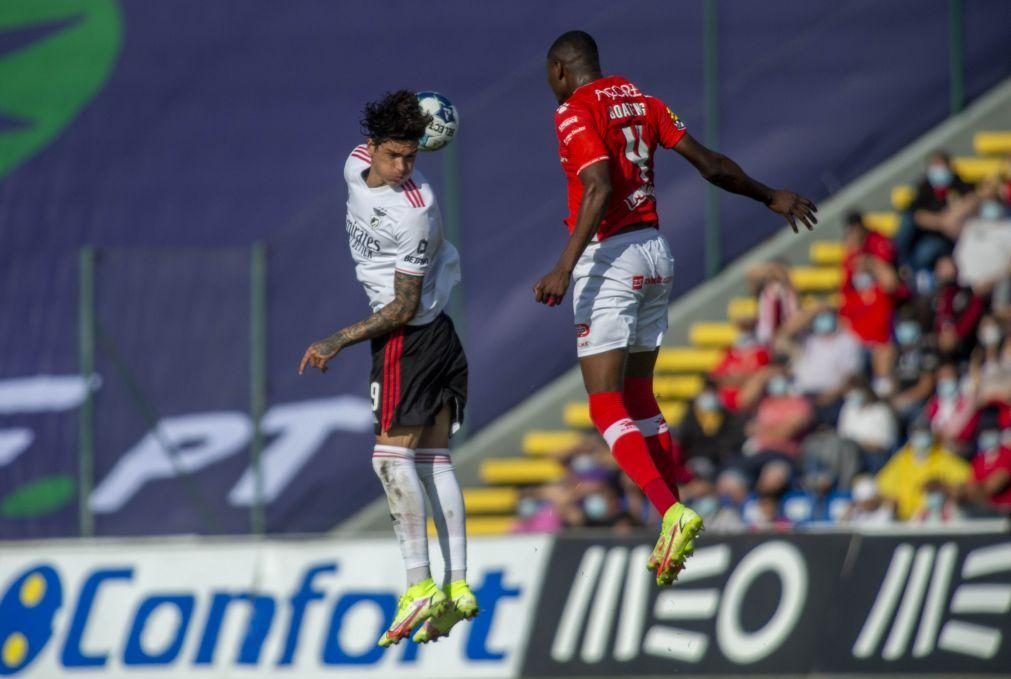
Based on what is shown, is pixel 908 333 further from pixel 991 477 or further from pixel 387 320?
pixel 387 320

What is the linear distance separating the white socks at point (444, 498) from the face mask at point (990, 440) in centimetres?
574

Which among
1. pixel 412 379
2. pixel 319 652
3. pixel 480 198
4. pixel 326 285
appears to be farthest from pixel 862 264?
pixel 412 379

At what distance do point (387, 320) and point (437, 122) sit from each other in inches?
38.6

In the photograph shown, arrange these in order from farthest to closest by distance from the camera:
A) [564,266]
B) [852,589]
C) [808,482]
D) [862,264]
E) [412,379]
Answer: [862,264]
[808,482]
[852,589]
[412,379]
[564,266]

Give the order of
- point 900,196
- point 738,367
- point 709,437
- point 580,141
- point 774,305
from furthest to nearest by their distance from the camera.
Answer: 1. point 900,196
2. point 774,305
3. point 738,367
4. point 709,437
5. point 580,141

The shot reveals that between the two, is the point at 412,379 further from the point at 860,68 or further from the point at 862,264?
the point at 860,68

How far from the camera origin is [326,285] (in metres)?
16.7

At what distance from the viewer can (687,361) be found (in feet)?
59.4

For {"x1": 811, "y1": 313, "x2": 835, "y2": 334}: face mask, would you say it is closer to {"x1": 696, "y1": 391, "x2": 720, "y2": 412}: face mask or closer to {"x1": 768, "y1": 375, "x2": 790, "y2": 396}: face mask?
{"x1": 768, "y1": 375, "x2": 790, "y2": 396}: face mask

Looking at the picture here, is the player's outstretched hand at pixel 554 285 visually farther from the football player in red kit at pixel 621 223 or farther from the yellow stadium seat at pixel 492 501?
the yellow stadium seat at pixel 492 501

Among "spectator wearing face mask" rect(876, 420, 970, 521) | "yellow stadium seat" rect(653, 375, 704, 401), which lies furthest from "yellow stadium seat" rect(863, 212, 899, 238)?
"spectator wearing face mask" rect(876, 420, 970, 521)

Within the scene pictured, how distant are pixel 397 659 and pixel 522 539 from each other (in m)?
1.24

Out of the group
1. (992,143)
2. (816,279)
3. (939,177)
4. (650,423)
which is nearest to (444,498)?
(650,423)

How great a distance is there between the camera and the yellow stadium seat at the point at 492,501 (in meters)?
17.3
